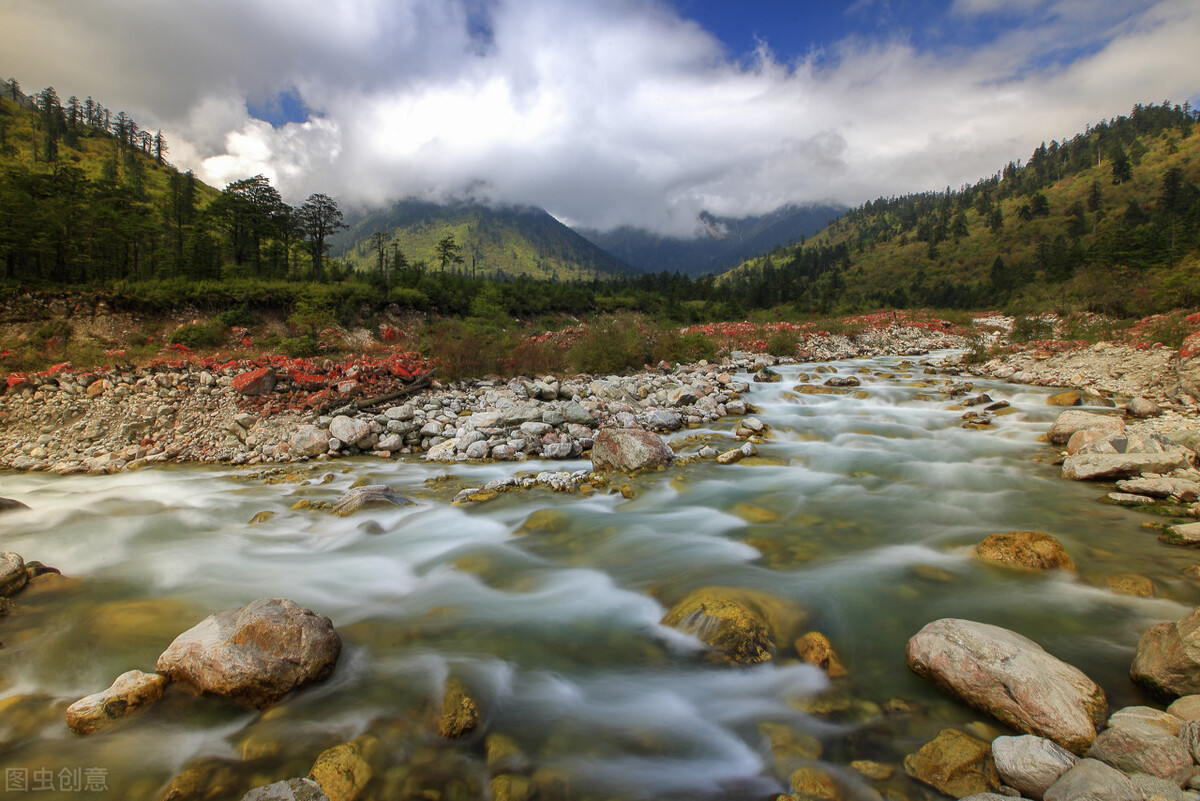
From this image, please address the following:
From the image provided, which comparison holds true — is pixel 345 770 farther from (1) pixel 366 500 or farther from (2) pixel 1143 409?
(2) pixel 1143 409

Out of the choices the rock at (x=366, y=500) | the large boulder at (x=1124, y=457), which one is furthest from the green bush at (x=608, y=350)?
the large boulder at (x=1124, y=457)

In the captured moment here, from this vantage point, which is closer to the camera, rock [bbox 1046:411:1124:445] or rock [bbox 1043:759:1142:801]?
rock [bbox 1043:759:1142:801]

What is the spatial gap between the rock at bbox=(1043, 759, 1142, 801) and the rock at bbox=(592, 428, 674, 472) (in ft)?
21.1

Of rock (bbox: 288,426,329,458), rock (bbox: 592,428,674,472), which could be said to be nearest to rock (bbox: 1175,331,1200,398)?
rock (bbox: 592,428,674,472)

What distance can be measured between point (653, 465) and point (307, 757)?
6383 mm

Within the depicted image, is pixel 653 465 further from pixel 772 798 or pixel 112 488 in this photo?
pixel 112 488

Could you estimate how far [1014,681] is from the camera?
122 inches

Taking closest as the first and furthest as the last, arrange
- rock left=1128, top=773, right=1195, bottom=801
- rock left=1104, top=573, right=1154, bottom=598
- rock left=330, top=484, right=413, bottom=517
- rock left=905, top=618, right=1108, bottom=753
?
rock left=1128, top=773, right=1195, bottom=801
rock left=905, top=618, right=1108, bottom=753
rock left=1104, top=573, right=1154, bottom=598
rock left=330, top=484, right=413, bottom=517

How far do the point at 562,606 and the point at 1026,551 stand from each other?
4.85 m

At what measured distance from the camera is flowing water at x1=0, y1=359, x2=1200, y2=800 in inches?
122

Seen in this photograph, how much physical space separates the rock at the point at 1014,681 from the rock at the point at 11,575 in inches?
315

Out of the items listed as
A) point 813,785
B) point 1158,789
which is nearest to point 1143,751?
point 1158,789

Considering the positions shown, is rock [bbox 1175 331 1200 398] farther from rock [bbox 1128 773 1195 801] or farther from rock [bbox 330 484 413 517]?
rock [bbox 330 484 413 517]

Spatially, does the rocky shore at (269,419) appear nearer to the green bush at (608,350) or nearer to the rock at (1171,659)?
the green bush at (608,350)
